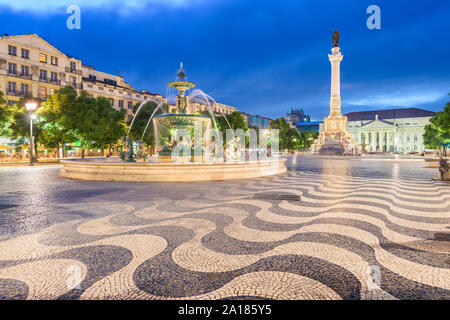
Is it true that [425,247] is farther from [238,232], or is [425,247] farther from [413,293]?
[238,232]

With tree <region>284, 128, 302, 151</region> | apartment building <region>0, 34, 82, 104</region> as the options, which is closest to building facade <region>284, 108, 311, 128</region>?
tree <region>284, 128, 302, 151</region>

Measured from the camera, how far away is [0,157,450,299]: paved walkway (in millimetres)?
2404

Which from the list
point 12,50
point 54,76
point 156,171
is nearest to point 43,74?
point 54,76

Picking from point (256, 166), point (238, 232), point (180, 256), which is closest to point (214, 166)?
point (256, 166)

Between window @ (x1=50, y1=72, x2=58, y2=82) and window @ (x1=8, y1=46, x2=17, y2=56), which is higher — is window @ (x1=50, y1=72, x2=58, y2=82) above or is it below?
below

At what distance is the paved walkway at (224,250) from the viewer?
7.89ft

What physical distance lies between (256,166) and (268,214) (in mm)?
7873

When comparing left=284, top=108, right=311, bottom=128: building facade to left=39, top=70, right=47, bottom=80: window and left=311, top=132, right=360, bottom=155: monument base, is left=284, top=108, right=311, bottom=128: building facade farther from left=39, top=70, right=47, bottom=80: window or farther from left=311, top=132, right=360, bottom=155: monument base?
left=39, top=70, right=47, bottom=80: window

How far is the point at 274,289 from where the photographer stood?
238cm

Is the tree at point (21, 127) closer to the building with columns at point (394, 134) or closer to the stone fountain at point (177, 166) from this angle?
the stone fountain at point (177, 166)

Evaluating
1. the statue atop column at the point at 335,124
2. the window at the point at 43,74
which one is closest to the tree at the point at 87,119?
the window at the point at 43,74

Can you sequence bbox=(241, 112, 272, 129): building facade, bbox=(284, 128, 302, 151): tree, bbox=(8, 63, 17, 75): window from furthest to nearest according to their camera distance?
bbox=(241, 112, 272, 129): building facade, bbox=(284, 128, 302, 151): tree, bbox=(8, 63, 17, 75): window

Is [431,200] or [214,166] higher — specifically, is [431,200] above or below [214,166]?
below

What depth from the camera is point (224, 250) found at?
3373 mm
